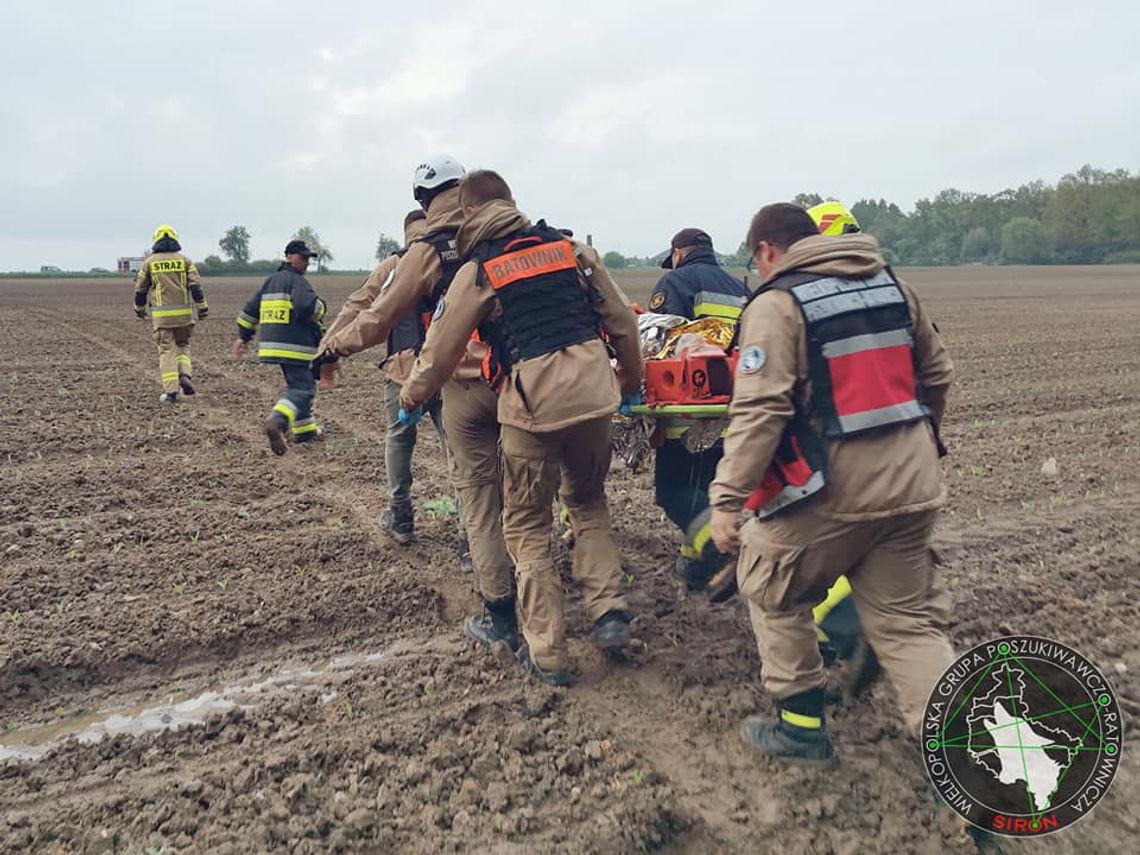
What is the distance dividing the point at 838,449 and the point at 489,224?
6.02 ft

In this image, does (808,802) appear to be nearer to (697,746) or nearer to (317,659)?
(697,746)

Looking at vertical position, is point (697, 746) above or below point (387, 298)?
below

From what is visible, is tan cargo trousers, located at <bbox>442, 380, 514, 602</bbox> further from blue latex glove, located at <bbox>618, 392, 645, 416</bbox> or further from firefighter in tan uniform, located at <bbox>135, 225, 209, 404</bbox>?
firefighter in tan uniform, located at <bbox>135, 225, 209, 404</bbox>

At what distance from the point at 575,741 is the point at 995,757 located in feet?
5.15

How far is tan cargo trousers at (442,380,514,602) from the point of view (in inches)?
178

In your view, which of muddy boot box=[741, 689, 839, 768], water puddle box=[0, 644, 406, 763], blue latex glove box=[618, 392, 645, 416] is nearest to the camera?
muddy boot box=[741, 689, 839, 768]

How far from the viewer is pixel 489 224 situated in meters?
3.93

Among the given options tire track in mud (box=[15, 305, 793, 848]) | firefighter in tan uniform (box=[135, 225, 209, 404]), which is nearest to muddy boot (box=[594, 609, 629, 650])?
tire track in mud (box=[15, 305, 793, 848])

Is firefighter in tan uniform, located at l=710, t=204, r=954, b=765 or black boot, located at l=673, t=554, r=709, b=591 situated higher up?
firefighter in tan uniform, located at l=710, t=204, r=954, b=765

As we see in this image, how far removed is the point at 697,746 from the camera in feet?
11.9

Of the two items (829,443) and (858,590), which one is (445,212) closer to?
(829,443)

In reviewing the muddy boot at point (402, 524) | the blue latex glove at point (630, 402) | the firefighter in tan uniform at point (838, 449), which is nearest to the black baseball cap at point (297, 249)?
the muddy boot at point (402, 524)

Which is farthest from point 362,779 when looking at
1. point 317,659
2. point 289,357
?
point 289,357

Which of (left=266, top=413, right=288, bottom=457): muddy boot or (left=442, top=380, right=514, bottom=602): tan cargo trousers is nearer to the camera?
(left=442, top=380, right=514, bottom=602): tan cargo trousers
